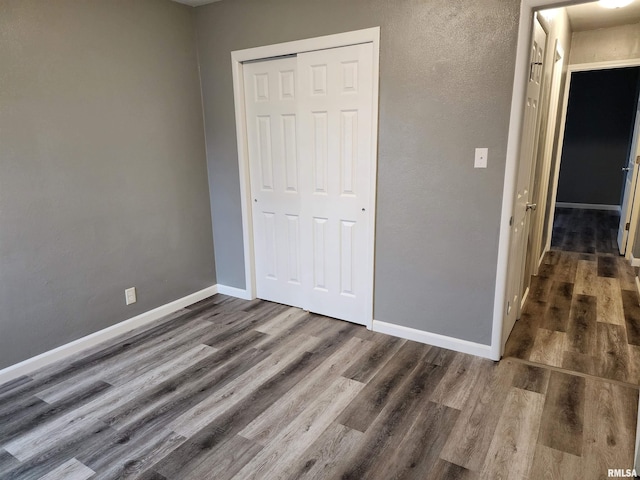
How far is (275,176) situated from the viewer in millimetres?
3344

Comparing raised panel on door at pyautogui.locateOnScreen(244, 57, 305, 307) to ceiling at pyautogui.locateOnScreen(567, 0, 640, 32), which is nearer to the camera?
raised panel on door at pyautogui.locateOnScreen(244, 57, 305, 307)

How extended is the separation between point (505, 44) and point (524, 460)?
2.11 metres

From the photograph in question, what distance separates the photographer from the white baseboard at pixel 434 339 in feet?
8.82

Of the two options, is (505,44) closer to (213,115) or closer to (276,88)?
(276,88)

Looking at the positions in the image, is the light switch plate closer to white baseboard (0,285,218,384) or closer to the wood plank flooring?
the wood plank flooring

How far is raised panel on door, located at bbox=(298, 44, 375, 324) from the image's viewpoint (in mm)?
2805

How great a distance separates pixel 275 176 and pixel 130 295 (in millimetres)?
1452

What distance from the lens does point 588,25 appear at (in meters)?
4.18

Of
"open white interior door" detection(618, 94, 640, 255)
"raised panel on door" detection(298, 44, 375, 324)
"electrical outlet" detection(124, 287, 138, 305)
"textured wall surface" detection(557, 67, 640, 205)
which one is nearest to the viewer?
"raised panel on door" detection(298, 44, 375, 324)

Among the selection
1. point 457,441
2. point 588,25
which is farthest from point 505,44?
point 588,25

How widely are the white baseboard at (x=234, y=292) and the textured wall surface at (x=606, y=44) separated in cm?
431

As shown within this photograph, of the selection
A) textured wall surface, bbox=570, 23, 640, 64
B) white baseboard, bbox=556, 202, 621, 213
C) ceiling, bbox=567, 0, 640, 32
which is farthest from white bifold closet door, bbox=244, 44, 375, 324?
white baseboard, bbox=556, 202, 621, 213

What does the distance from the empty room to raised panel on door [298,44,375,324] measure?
0.02 m

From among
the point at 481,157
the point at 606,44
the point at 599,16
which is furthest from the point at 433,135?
the point at 606,44
